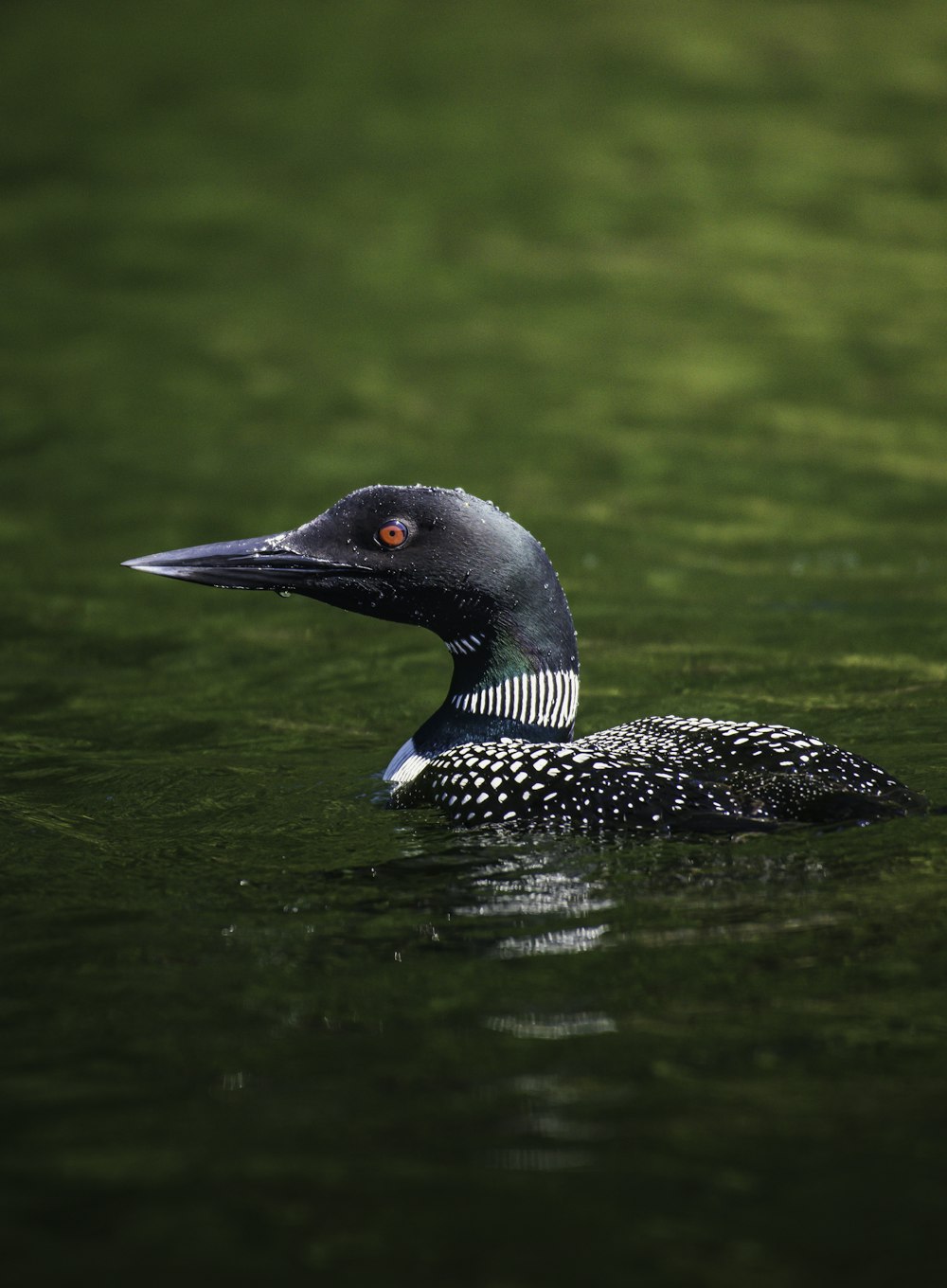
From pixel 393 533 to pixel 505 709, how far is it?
56 cm

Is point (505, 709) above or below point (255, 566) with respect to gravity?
below

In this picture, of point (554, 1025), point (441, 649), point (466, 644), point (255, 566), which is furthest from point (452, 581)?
point (441, 649)

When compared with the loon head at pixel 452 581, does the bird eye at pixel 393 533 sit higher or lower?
higher

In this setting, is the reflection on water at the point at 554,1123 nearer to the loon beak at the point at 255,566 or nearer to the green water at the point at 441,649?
the green water at the point at 441,649

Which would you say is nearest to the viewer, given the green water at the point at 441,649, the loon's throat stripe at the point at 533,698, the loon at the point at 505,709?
the green water at the point at 441,649

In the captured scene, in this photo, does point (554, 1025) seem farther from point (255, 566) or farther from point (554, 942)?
point (255, 566)

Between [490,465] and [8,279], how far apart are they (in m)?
5.66

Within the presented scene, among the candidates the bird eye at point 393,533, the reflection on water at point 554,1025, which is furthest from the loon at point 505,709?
the reflection on water at point 554,1025

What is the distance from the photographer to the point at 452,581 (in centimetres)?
498

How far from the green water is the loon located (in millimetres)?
132

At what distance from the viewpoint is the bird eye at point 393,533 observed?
4977 mm

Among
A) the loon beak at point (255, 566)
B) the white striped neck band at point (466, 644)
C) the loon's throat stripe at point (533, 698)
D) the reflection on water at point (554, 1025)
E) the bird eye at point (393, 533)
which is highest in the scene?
the bird eye at point (393, 533)

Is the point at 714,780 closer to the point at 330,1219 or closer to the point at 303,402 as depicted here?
the point at 330,1219

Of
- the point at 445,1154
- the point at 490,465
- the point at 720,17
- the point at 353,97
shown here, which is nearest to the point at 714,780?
the point at 445,1154
